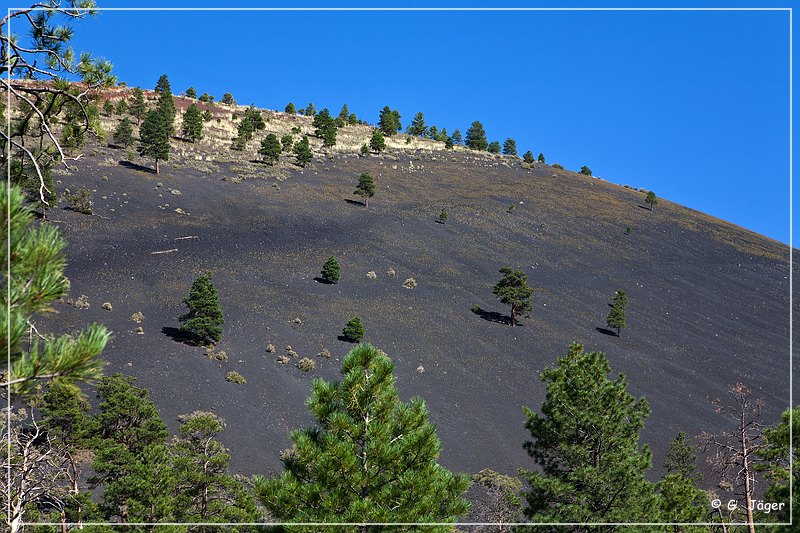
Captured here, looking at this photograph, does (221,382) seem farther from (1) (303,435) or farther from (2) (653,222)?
(2) (653,222)

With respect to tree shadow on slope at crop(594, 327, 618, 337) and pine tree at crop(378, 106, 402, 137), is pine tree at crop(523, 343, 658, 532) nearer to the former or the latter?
tree shadow on slope at crop(594, 327, 618, 337)

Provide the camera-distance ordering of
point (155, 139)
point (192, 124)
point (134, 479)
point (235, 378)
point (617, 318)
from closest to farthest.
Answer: point (134, 479) → point (235, 378) → point (617, 318) → point (155, 139) → point (192, 124)

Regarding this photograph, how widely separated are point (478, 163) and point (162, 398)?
76.9 meters

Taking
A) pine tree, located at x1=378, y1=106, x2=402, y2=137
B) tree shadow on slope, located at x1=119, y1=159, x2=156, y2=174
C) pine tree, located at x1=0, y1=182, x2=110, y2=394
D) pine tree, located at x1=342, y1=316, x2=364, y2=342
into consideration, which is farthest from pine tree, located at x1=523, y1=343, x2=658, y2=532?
pine tree, located at x1=378, y1=106, x2=402, y2=137

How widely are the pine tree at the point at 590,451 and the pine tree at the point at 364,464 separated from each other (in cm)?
582

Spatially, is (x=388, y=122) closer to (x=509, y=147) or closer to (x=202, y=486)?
(x=509, y=147)

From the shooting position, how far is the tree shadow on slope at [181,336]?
36.2 m

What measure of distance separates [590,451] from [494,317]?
34302 millimetres

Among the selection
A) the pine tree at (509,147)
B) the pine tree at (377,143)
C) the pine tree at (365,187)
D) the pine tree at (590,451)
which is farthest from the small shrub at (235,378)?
the pine tree at (509,147)

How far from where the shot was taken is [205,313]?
36594 mm

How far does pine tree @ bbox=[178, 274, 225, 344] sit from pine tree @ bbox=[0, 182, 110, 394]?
1310 inches

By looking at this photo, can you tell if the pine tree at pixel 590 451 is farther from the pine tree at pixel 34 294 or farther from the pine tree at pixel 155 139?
the pine tree at pixel 155 139

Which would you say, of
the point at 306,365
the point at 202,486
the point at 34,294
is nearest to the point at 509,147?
the point at 306,365

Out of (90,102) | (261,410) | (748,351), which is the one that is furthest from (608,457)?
(748,351)
